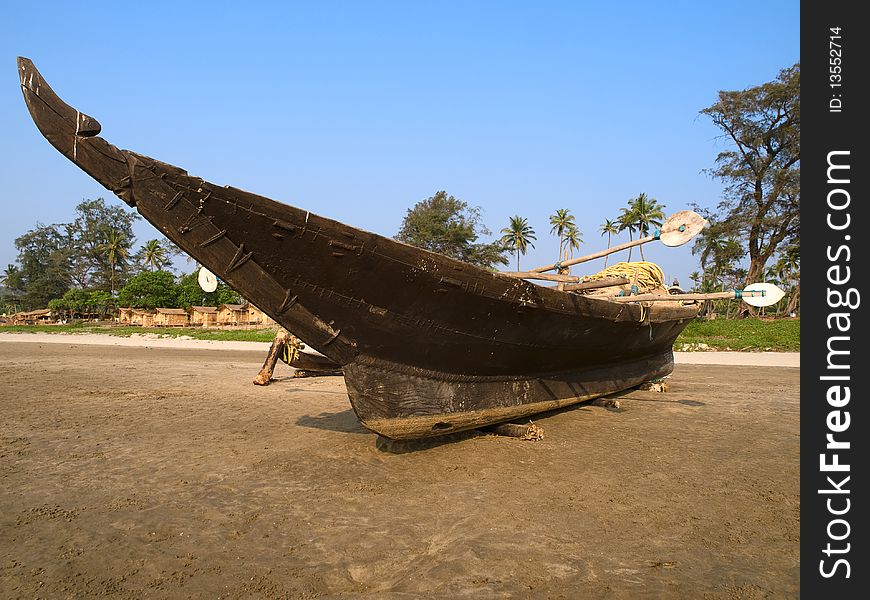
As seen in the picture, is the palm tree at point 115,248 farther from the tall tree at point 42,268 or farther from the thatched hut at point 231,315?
the thatched hut at point 231,315

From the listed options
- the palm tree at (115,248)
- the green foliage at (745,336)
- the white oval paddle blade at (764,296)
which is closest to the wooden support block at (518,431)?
the white oval paddle blade at (764,296)

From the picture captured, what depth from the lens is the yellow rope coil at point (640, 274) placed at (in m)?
7.77

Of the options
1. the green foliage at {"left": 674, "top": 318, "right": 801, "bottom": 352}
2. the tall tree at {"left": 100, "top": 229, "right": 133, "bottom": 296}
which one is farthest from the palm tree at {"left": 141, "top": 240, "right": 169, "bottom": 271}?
the green foliage at {"left": 674, "top": 318, "right": 801, "bottom": 352}

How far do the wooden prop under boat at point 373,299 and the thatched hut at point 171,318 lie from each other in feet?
107

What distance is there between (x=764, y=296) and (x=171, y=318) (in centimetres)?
3393

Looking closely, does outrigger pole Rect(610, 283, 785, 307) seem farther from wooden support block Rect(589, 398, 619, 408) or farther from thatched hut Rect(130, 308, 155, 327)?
thatched hut Rect(130, 308, 155, 327)

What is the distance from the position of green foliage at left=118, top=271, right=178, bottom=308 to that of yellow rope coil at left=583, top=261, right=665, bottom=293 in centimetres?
3413

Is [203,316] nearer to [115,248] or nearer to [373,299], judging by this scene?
[115,248]

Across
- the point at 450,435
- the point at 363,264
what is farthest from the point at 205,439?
the point at 363,264

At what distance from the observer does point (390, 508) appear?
2.97 meters

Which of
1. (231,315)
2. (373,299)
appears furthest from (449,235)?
(373,299)

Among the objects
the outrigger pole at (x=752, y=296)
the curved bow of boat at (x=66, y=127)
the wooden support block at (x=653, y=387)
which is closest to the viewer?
the curved bow of boat at (x=66, y=127)

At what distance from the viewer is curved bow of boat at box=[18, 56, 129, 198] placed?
257cm
